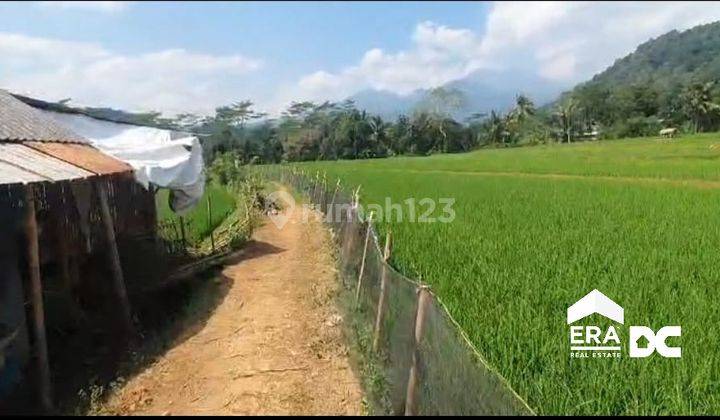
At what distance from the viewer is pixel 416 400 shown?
369cm

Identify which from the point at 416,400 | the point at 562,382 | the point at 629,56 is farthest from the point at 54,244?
the point at 629,56

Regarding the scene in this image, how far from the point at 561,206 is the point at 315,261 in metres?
5.97

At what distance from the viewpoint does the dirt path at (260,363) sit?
4.79m

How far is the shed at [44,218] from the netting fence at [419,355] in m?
2.91

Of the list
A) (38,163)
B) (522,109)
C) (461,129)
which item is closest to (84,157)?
(38,163)

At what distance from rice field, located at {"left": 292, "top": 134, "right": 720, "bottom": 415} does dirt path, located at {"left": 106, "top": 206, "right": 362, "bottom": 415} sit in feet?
4.05

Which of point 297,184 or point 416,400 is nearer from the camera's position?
point 416,400

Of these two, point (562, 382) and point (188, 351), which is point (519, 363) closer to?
point (562, 382)

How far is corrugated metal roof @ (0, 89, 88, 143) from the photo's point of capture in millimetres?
7244

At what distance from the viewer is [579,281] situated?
5.91 m

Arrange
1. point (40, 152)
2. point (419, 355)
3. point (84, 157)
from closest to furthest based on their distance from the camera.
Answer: point (419, 355) → point (40, 152) → point (84, 157)

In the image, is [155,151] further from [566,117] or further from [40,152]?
[566,117]

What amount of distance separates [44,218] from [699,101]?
182 ft

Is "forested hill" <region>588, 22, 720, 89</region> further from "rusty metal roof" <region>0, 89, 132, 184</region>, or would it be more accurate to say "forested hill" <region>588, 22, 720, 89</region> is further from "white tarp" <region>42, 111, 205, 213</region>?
"rusty metal roof" <region>0, 89, 132, 184</region>
